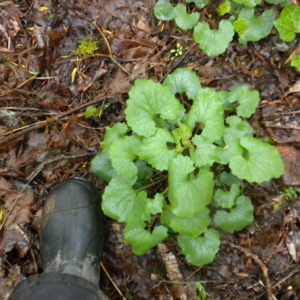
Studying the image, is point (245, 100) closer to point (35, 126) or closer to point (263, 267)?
point (263, 267)

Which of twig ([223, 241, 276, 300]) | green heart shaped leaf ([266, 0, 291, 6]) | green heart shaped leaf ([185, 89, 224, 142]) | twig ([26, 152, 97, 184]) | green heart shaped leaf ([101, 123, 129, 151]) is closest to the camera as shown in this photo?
green heart shaped leaf ([185, 89, 224, 142])

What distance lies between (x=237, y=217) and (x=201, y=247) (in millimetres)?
309

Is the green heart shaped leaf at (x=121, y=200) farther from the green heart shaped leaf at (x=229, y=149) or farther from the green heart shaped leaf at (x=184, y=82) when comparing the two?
the green heart shaped leaf at (x=184, y=82)

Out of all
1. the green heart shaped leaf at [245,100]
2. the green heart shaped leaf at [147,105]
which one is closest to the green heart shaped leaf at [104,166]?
the green heart shaped leaf at [147,105]

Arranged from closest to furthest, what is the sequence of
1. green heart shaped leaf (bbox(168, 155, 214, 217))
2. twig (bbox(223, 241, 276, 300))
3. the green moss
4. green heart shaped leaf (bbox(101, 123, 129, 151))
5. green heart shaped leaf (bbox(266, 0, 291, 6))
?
green heart shaped leaf (bbox(168, 155, 214, 217)) < twig (bbox(223, 241, 276, 300)) < green heart shaped leaf (bbox(101, 123, 129, 151)) < green heart shaped leaf (bbox(266, 0, 291, 6)) < the green moss

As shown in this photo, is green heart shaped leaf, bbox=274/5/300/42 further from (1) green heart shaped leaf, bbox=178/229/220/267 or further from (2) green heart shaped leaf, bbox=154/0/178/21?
(1) green heart shaped leaf, bbox=178/229/220/267

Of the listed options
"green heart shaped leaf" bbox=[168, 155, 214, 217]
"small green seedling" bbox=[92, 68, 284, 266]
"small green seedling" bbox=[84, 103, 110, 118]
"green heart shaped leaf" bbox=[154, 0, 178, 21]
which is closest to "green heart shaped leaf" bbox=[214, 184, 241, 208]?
"small green seedling" bbox=[92, 68, 284, 266]

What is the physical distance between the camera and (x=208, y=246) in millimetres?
2057

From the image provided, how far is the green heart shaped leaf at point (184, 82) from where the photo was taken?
2.23 meters

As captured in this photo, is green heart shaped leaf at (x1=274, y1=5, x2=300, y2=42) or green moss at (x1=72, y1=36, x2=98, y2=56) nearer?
green heart shaped leaf at (x1=274, y1=5, x2=300, y2=42)

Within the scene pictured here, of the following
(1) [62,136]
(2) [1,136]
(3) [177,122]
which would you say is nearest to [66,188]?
(1) [62,136]

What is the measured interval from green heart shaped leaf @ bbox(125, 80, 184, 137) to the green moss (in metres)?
0.86

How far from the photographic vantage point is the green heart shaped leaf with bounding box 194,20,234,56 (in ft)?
7.54

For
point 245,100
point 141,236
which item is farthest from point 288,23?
point 141,236
